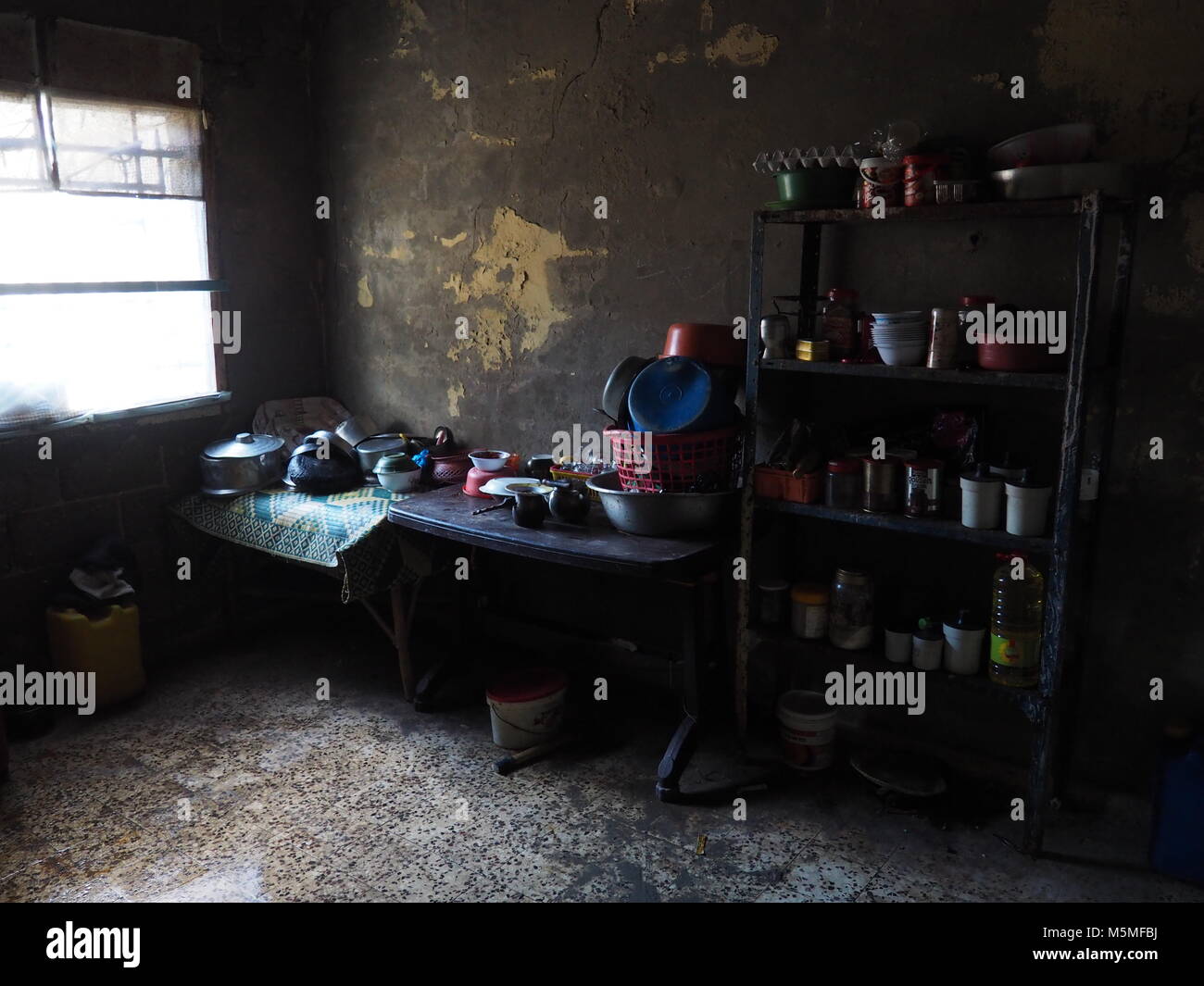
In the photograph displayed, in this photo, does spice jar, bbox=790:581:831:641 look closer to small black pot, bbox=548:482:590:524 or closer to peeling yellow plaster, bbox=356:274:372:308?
small black pot, bbox=548:482:590:524

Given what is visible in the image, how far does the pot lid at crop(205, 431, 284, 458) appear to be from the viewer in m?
4.23

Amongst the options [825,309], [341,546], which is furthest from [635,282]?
[341,546]

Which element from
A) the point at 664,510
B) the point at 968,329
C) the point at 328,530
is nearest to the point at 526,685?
the point at 664,510

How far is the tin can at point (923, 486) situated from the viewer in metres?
2.90

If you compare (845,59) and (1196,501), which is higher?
(845,59)

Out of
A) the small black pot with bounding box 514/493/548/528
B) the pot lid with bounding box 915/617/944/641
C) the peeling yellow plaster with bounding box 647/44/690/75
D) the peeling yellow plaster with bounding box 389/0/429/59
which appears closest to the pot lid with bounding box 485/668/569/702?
the small black pot with bounding box 514/493/548/528

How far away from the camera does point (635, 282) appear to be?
12.4ft

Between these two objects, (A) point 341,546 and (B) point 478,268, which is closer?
(A) point 341,546

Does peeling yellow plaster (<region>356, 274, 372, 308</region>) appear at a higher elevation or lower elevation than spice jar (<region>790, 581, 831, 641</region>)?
higher

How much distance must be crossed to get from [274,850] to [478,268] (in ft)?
8.09

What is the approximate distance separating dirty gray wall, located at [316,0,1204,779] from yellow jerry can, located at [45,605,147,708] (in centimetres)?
151

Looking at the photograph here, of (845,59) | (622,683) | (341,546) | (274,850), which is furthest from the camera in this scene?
(622,683)

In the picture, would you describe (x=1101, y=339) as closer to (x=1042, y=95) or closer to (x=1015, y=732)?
(x=1042, y=95)

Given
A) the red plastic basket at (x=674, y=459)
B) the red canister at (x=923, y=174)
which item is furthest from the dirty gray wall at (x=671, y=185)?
the red plastic basket at (x=674, y=459)
